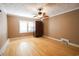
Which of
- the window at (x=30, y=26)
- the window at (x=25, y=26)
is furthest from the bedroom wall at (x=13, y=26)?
the window at (x=30, y=26)

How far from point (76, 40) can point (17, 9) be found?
1165 millimetres

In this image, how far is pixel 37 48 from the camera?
1.30 m

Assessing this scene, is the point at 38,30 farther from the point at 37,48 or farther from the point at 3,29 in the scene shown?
the point at 3,29

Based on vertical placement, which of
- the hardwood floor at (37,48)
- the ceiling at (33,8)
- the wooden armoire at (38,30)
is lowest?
the hardwood floor at (37,48)

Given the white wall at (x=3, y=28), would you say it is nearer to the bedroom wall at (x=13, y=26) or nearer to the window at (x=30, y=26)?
the bedroom wall at (x=13, y=26)

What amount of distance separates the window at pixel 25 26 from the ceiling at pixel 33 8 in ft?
0.43

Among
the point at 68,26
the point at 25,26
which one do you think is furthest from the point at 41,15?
the point at 68,26

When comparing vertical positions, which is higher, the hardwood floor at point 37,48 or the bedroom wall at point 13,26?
the bedroom wall at point 13,26

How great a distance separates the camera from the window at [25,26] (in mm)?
1331

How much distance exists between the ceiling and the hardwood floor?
47 centimetres

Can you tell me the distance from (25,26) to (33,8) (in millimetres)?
362

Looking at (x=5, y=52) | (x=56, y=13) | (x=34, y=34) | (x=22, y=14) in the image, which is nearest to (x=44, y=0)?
(x=56, y=13)

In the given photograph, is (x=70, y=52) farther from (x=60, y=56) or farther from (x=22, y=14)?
(x=22, y=14)

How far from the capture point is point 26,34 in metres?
1.36
